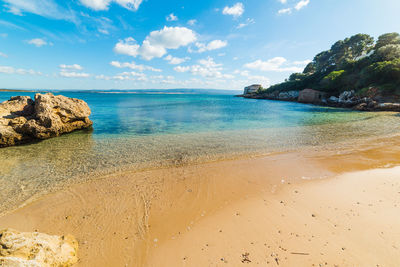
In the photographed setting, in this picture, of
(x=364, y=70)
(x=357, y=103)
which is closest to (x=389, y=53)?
(x=364, y=70)

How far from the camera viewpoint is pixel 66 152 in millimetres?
10219

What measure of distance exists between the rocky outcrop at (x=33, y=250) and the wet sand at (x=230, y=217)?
0.48 metres

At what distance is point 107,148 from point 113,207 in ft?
22.0

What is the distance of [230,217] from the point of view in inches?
186

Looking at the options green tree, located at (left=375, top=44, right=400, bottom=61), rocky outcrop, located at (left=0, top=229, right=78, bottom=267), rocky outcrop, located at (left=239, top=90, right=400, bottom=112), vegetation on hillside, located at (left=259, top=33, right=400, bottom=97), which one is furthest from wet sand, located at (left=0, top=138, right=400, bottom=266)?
green tree, located at (left=375, top=44, right=400, bottom=61)

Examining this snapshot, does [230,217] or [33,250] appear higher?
[33,250]

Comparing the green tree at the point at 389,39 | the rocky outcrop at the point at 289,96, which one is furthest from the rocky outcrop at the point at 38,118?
the green tree at the point at 389,39

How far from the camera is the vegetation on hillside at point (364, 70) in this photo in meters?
34.7

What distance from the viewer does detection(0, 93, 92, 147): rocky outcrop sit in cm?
1160

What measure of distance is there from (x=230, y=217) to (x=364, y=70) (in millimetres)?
59556

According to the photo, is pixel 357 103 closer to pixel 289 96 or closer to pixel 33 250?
pixel 289 96

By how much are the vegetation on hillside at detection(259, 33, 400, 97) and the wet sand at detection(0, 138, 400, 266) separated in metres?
44.7

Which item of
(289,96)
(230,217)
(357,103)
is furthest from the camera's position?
(289,96)

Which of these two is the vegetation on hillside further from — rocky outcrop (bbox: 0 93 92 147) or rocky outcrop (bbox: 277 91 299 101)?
rocky outcrop (bbox: 0 93 92 147)
